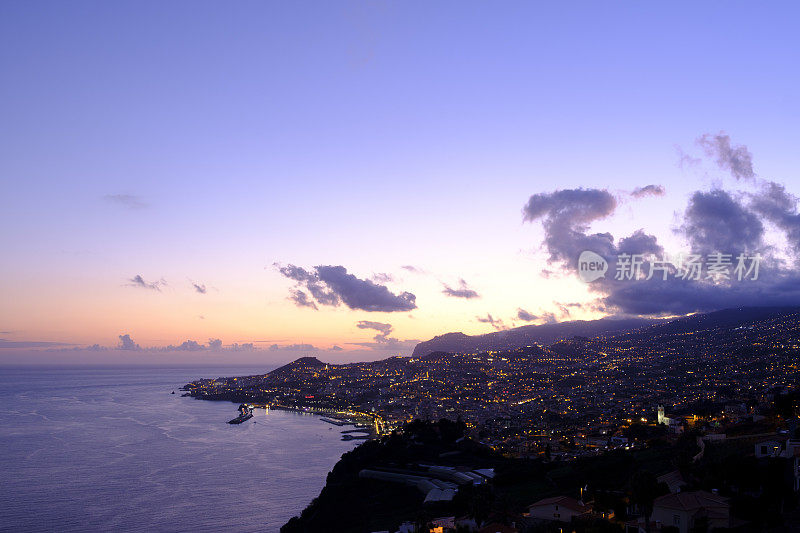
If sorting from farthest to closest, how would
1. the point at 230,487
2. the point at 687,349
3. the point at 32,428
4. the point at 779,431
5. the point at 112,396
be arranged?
the point at 112,396 < the point at 687,349 < the point at 32,428 < the point at 230,487 < the point at 779,431

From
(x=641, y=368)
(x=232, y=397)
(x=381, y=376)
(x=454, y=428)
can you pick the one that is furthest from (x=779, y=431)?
(x=381, y=376)

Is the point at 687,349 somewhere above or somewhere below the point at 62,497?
above

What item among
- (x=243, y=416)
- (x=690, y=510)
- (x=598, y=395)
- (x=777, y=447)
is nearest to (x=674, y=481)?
(x=777, y=447)

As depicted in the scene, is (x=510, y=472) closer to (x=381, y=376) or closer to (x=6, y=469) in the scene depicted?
(x=6, y=469)

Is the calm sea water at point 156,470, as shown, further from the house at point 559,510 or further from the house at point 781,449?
the house at point 781,449

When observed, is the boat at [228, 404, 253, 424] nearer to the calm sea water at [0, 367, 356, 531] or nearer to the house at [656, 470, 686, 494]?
the calm sea water at [0, 367, 356, 531]

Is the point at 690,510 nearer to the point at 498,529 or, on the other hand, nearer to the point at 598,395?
the point at 498,529

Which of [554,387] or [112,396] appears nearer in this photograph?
[554,387]

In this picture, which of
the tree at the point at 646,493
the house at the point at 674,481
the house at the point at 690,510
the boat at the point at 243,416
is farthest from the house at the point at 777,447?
the boat at the point at 243,416
